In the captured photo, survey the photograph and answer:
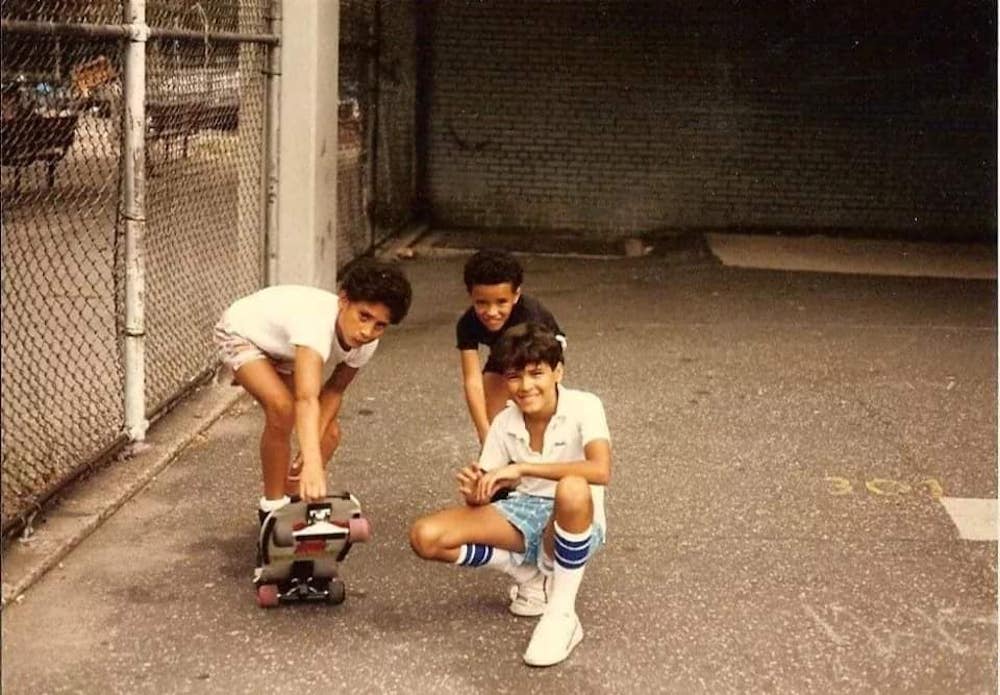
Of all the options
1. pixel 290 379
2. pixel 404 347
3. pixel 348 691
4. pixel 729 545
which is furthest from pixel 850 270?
pixel 348 691

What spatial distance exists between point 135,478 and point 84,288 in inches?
177

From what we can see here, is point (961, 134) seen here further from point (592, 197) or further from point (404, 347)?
point (404, 347)

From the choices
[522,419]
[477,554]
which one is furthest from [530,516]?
[522,419]

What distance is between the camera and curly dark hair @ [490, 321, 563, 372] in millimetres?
3908

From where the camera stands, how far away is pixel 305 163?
25.9ft

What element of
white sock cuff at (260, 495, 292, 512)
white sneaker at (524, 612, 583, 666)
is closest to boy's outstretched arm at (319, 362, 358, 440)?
white sock cuff at (260, 495, 292, 512)

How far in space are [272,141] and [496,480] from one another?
172 inches

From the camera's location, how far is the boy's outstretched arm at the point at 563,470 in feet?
12.9

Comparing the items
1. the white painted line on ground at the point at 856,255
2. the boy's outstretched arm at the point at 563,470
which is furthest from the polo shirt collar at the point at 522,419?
the white painted line on ground at the point at 856,255

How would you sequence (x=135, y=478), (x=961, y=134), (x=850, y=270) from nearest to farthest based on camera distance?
(x=135, y=478), (x=850, y=270), (x=961, y=134)

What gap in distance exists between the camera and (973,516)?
5.37 m

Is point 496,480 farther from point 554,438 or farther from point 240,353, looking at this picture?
point 240,353

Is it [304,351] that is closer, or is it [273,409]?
[304,351]

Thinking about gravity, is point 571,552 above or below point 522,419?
below
